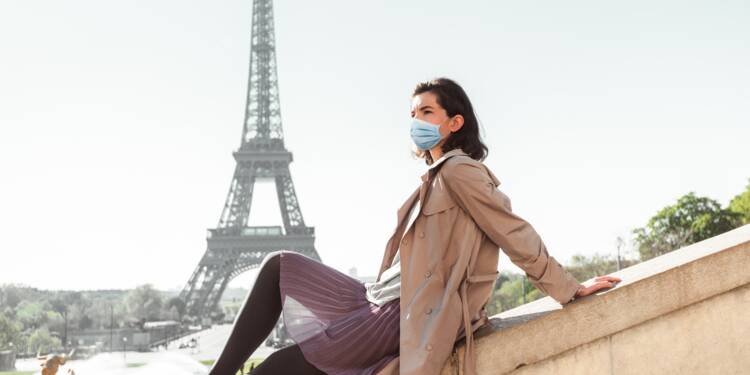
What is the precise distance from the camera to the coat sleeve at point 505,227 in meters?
2.43

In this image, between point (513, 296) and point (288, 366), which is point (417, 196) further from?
point (513, 296)

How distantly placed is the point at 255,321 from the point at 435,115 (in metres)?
1.03

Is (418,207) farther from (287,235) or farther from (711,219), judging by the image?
(287,235)

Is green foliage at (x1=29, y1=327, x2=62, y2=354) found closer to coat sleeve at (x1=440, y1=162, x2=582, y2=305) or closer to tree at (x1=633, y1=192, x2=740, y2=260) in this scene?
tree at (x1=633, y1=192, x2=740, y2=260)

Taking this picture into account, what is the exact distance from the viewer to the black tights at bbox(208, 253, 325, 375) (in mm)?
2627

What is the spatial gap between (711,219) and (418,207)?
3889cm

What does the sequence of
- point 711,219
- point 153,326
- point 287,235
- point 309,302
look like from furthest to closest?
point 153,326
point 287,235
point 711,219
point 309,302

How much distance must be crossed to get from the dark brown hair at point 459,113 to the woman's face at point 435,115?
1 centimetres

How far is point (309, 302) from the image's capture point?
2.63 meters

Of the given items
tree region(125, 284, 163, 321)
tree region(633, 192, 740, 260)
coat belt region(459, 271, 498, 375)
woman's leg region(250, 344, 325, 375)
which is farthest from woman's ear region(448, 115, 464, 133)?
tree region(125, 284, 163, 321)

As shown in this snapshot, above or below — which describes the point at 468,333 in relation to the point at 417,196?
below

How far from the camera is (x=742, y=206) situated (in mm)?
36250

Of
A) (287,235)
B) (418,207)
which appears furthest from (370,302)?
(287,235)

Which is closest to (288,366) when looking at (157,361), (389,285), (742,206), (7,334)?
(389,285)
